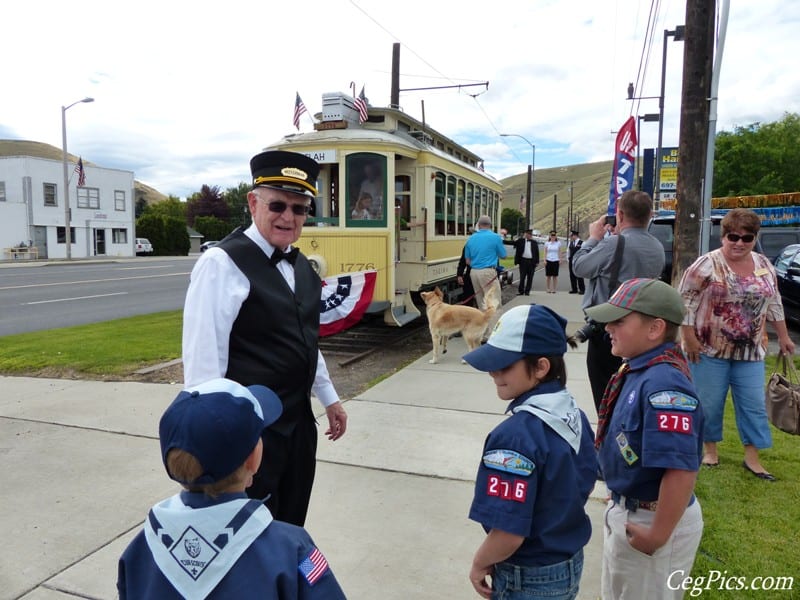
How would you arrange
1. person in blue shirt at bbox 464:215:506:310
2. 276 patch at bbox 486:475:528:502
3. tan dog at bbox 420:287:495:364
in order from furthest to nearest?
person in blue shirt at bbox 464:215:506:310
tan dog at bbox 420:287:495:364
276 patch at bbox 486:475:528:502

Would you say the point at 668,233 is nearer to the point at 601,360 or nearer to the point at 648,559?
the point at 601,360

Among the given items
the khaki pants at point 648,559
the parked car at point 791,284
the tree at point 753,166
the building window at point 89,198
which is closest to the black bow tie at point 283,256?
the khaki pants at point 648,559

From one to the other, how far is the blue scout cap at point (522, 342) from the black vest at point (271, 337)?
809 millimetres

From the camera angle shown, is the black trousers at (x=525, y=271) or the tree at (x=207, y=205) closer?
the black trousers at (x=525, y=271)

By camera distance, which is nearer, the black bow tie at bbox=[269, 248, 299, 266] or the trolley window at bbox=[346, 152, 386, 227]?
the black bow tie at bbox=[269, 248, 299, 266]

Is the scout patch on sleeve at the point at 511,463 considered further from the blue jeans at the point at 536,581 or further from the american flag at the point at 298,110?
the american flag at the point at 298,110

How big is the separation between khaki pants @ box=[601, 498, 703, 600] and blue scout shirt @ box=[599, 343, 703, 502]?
0.36ft

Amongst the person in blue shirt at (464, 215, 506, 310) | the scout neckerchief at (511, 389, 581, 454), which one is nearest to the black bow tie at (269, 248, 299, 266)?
the scout neckerchief at (511, 389, 581, 454)

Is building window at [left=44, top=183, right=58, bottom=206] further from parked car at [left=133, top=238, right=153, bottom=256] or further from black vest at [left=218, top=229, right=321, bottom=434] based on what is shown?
black vest at [left=218, top=229, right=321, bottom=434]

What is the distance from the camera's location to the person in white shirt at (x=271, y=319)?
2.17 m

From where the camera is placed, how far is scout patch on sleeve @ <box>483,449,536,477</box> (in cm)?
166

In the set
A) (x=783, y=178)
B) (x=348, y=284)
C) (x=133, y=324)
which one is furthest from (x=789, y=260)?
(x=783, y=178)

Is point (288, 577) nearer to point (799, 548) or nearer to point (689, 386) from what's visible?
point (689, 386)

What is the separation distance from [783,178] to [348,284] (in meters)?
44.6
